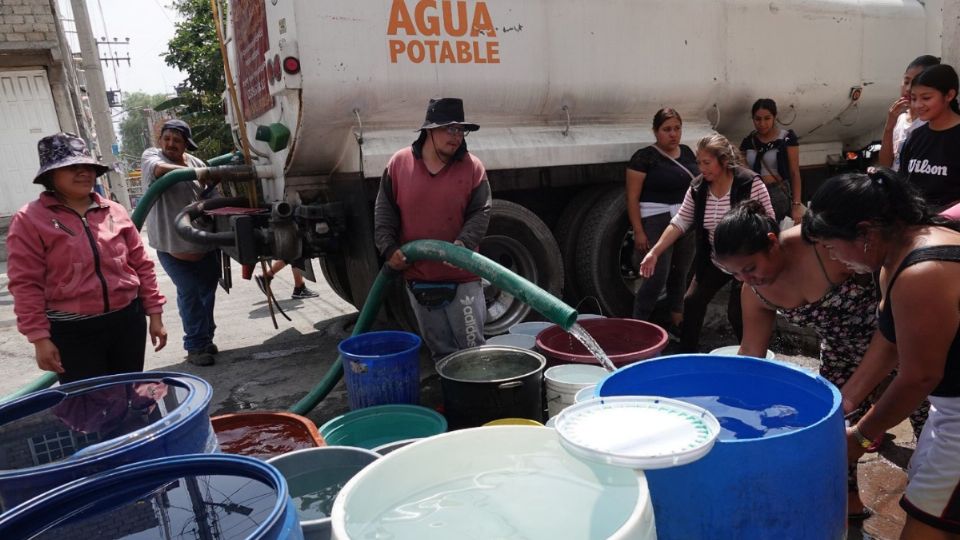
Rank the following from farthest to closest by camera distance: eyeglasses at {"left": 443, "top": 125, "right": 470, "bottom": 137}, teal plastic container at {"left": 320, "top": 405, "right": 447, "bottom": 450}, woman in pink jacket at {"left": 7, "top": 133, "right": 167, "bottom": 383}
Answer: eyeglasses at {"left": 443, "top": 125, "right": 470, "bottom": 137}, teal plastic container at {"left": 320, "top": 405, "right": 447, "bottom": 450}, woman in pink jacket at {"left": 7, "top": 133, "right": 167, "bottom": 383}

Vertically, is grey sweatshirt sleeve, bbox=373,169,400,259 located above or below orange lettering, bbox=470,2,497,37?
below

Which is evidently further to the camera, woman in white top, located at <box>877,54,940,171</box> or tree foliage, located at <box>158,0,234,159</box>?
tree foliage, located at <box>158,0,234,159</box>

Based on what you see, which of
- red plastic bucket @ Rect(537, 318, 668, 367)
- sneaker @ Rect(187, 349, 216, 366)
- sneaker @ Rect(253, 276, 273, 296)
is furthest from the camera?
sneaker @ Rect(187, 349, 216, 366)

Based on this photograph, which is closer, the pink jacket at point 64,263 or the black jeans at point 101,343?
the pink jacket at point 64,263

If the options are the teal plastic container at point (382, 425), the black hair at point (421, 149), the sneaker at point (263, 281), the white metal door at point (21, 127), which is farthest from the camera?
the white metal door at point (21, 127)

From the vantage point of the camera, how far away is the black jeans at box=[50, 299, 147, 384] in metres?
2.57

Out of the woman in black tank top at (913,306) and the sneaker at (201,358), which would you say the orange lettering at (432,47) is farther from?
the sneaker at (201,358)

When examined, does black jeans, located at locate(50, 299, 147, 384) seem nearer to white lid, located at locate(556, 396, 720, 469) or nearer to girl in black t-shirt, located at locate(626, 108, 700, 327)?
white lid, located at locate(556, 396, 720, 469)

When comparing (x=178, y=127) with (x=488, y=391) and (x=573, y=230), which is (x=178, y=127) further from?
(x=488, y=391)

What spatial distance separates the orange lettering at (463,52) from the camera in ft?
11.9

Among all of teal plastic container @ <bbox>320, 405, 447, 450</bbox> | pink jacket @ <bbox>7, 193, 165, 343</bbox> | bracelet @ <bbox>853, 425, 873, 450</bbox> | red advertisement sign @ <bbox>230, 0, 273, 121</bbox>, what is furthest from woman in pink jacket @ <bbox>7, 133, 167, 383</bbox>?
bracelet @ <bbox>853, 425, 873, 450</bbox>

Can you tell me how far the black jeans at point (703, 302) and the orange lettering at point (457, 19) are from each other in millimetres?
2095

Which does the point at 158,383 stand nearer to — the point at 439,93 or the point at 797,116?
the point at 439,93

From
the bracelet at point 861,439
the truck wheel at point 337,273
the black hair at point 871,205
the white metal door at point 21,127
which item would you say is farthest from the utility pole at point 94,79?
the bracelet at point 861,439
